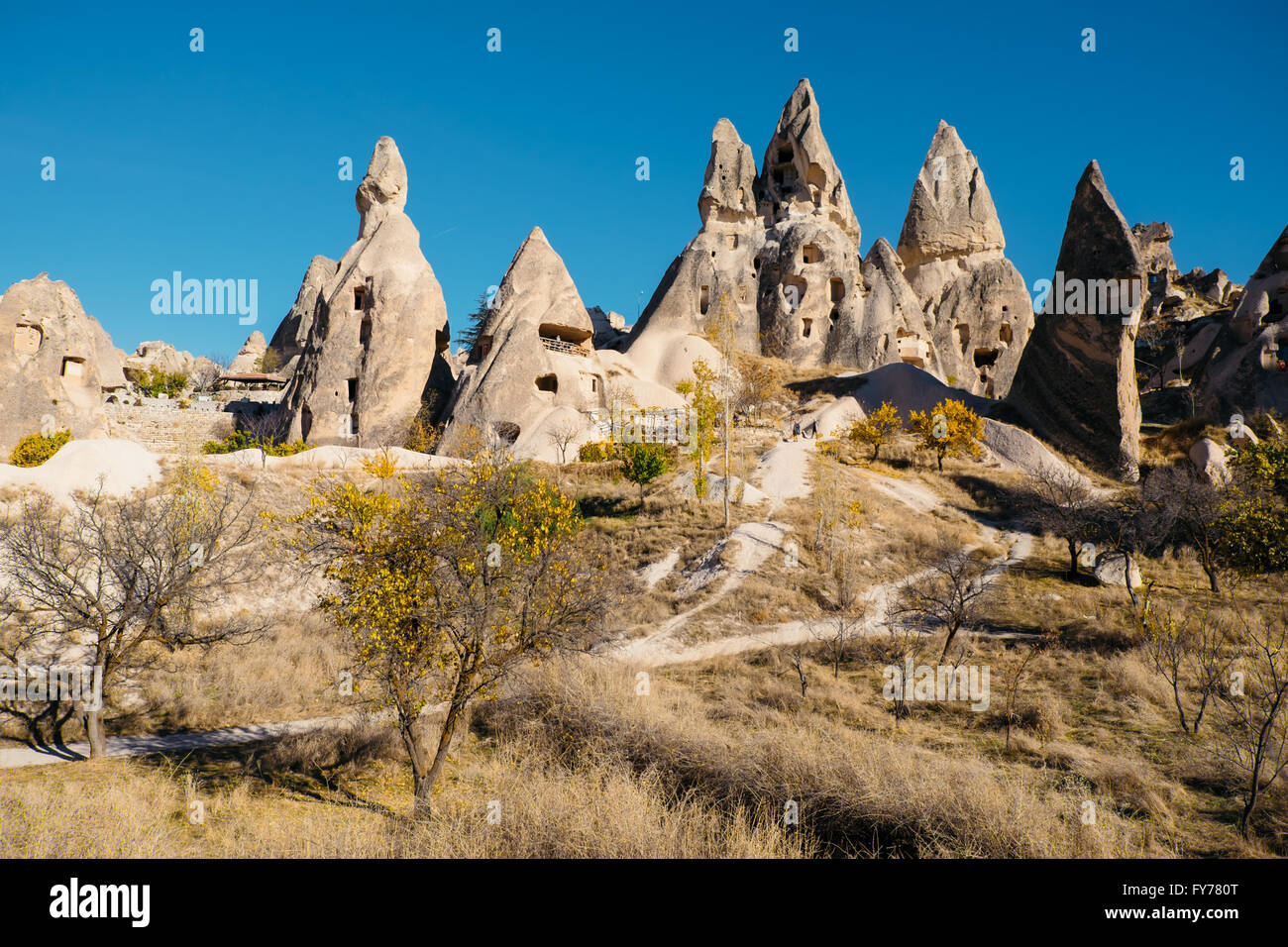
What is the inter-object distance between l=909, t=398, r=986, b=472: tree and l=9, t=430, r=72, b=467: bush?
31.6 metres

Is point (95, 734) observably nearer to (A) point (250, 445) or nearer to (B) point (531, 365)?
(A) point (250, 445)

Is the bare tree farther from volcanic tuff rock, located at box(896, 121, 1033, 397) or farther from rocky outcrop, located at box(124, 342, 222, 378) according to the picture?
rocky outcrop, located at box(124, 342, 222, 378)

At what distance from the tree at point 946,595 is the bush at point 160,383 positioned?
41946 mm

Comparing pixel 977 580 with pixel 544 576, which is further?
pixel 977 580

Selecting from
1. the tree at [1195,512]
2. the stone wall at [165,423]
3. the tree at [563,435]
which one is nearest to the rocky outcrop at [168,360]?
the stone wall at [165,423]

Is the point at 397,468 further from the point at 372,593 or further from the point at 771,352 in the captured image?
the point at 771,352

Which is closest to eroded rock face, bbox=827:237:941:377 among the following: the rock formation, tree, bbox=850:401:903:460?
tree, bbox=850:401:903:460

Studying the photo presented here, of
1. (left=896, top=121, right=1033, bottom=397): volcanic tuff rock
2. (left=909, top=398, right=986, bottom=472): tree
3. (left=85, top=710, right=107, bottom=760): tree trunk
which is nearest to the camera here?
(left=85, top=710, right=107, bottom=760): tree trunk

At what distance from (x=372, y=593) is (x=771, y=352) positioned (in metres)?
39.0

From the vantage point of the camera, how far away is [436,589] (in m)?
7.95

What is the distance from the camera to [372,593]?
7.57 meters

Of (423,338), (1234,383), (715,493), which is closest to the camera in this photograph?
(715,493)

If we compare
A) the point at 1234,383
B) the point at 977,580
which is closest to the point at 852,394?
the point at 1234,383

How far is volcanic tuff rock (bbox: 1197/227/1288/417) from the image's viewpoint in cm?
2911
